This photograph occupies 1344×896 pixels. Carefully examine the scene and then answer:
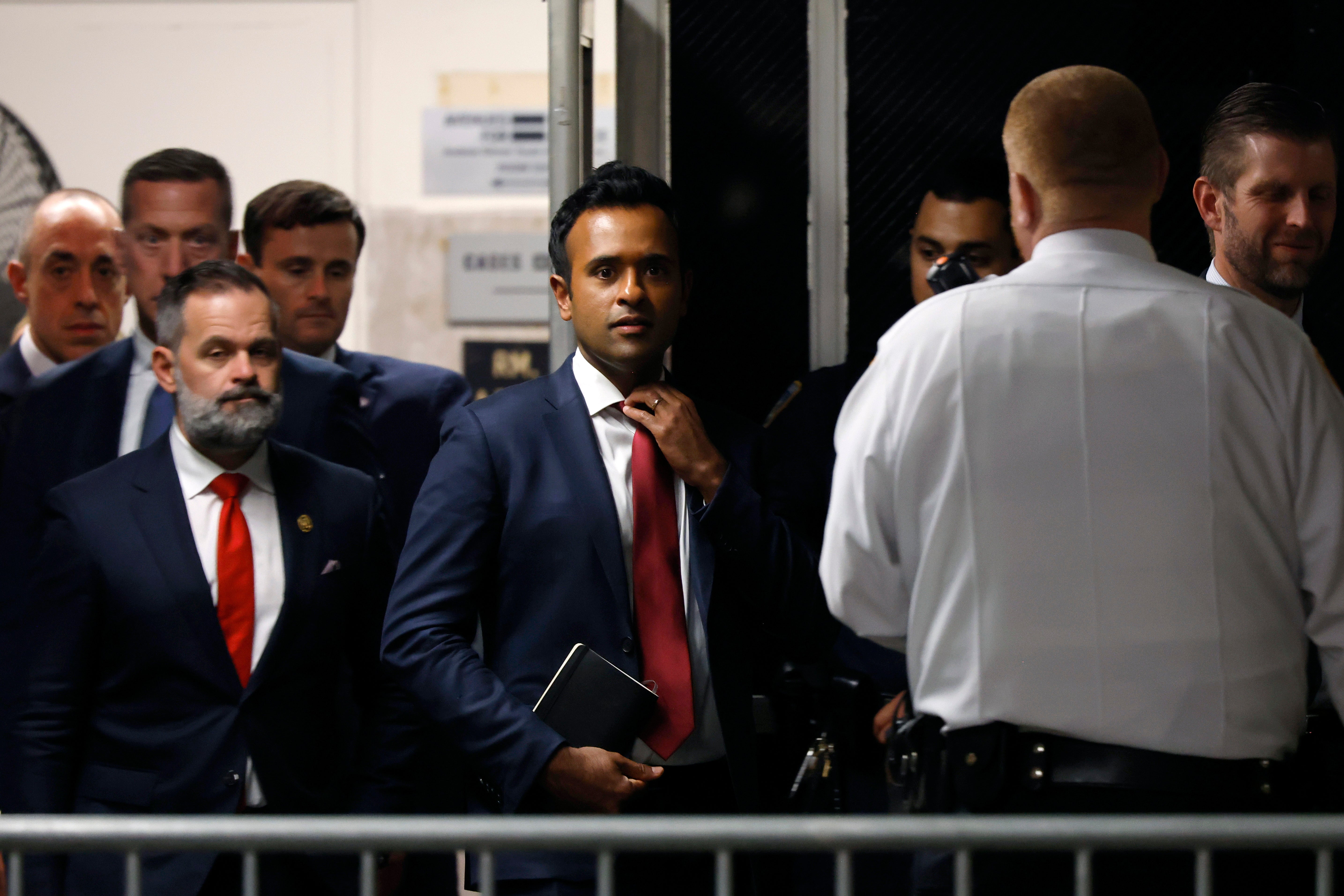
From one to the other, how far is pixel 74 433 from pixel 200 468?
1.91ft

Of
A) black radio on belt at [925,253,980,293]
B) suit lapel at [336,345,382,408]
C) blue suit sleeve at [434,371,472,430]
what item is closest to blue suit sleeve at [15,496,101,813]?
suit lapel at [336,345,382,408]

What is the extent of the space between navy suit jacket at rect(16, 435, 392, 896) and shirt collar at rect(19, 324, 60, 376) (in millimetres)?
1238

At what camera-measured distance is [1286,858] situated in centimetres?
184

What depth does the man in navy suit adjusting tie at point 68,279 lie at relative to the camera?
12.5 feet

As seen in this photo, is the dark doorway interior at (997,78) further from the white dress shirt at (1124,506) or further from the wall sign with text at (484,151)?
the wall sign with text at (484,151)

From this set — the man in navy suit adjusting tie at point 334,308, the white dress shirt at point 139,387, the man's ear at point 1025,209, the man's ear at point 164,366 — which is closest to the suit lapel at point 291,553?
the man's ear at point 164,366

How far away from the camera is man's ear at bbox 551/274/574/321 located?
250 cm

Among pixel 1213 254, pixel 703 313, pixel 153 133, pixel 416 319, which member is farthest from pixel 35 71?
pixel 1213 254

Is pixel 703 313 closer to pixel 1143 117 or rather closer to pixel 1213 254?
pixel 1213 254

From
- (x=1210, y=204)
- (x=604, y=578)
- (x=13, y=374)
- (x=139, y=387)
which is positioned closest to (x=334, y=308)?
(x=139, y=387)

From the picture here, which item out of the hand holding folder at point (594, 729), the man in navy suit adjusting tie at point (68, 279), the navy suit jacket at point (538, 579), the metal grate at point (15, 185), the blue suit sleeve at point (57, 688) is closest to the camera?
the hand holding folder at point (594, 729)

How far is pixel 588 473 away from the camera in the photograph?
2.34m

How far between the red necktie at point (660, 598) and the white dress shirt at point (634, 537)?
1cm

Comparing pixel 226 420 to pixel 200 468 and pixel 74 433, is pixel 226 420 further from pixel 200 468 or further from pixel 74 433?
pixel 74 433
